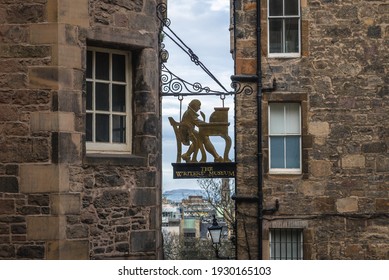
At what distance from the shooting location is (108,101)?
11781mm

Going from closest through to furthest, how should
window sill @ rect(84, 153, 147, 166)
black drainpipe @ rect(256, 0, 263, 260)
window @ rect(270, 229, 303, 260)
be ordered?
window sill @ rect(84, 153, 147, 166)
black drainpipe @ rect(256, 0, 263, 260)
window @ rect(270, 229, 303, 260)

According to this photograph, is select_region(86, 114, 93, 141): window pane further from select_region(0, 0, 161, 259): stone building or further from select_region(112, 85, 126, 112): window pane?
select_region(112, 85, 126, 112): window pane

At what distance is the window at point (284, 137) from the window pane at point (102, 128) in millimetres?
5030

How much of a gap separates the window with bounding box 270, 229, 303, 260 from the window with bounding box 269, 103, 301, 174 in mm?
1240

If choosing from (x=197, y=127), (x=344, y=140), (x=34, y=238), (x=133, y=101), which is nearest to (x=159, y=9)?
(x=133, y=101)

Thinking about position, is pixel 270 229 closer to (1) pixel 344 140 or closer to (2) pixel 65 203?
(1) pixel 344 140

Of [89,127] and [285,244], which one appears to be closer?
[89,127]

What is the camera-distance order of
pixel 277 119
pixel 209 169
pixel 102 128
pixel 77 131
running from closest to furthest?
pixel 77 131 → pixel 102 128 → pixel 209 169 → pixel 277 119

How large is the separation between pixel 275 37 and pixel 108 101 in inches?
212

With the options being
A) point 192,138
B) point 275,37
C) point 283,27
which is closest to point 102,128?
point 192,138

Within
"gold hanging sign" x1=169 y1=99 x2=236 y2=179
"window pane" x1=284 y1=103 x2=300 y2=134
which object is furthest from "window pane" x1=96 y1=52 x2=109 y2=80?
"window pane" x1=284 y1=103 x2=300 y2=134

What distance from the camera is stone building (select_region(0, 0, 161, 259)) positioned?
10.7 m

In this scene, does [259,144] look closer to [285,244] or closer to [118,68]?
[285,244]

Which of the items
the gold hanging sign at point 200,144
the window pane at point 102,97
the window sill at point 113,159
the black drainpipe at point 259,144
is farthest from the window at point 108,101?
the black drainpipe at point 259,144
